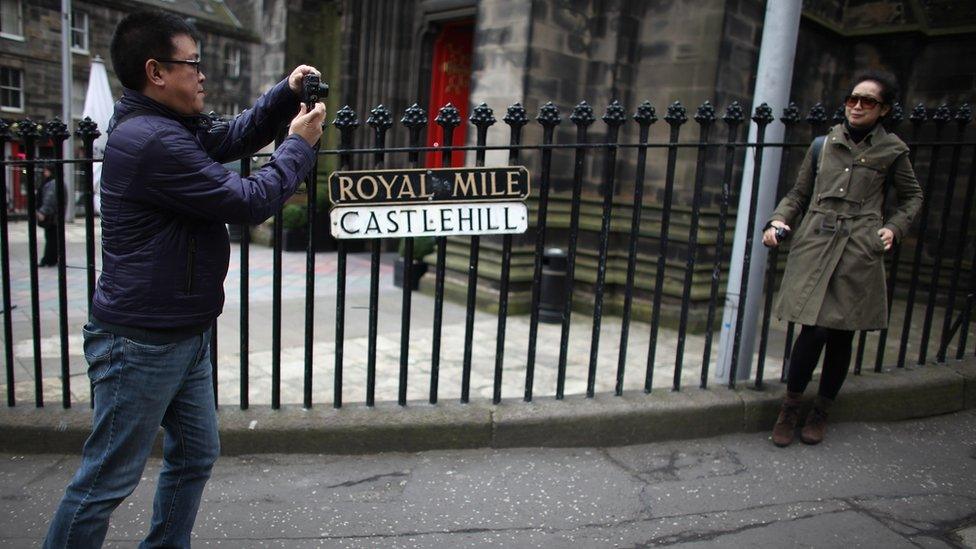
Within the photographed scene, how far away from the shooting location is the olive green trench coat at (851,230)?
11.1ft

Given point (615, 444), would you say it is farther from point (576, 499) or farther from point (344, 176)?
point (344, 176)

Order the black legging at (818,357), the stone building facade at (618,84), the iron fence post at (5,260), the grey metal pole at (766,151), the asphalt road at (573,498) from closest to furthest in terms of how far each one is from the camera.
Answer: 1. the asphalt road at (573,498)
2. the iron fence post at (5,260)
3. the black legging at (818,357)
4. the grey metal pole at (766,151)
5. the stone building facade at (618,84)

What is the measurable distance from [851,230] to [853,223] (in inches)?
1.4

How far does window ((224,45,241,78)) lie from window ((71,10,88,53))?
4.92 metres

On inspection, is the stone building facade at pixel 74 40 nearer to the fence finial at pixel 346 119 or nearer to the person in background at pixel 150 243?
the fence finial at pixel 346 119

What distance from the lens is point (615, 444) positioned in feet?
11.9

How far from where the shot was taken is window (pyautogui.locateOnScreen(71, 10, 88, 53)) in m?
24.4

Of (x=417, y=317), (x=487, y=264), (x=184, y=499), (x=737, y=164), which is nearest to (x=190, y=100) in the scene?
(x=184, y=499)

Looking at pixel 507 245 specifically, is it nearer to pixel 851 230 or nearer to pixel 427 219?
pixel 427 219

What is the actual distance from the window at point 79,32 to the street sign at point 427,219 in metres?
26.4

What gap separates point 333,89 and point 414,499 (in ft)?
33.6

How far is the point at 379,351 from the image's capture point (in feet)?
17.9

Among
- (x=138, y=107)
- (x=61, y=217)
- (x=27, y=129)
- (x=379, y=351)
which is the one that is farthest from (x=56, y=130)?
(x=379, y=351)

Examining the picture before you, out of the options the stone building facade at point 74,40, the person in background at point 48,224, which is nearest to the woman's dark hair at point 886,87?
the person in background at point 48,224
